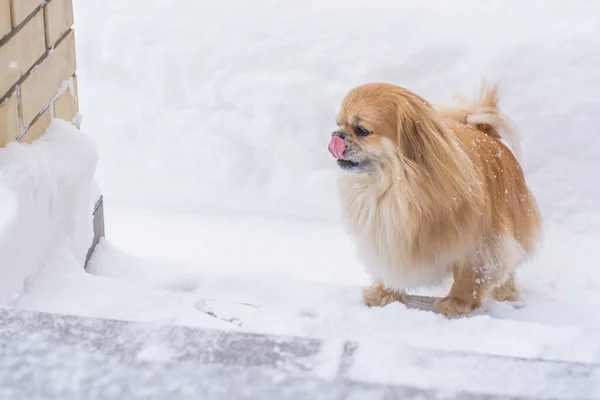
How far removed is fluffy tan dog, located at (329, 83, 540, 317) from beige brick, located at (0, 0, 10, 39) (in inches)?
29.9

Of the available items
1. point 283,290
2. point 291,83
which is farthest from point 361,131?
point 291,83

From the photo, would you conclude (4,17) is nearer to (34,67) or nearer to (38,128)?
(34,67)

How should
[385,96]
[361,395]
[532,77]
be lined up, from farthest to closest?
1. [532,77]
2. [385,96]
3. [361,395]

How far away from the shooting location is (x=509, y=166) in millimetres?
2029

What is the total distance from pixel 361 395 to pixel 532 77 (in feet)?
9.11

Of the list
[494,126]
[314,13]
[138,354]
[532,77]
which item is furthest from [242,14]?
[138,354]

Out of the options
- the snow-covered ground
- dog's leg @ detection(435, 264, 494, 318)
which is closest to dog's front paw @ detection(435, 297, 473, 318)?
dog's leg @ detection(435, 264, 494, 318)

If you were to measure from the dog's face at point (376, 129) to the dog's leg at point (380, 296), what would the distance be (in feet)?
1.39

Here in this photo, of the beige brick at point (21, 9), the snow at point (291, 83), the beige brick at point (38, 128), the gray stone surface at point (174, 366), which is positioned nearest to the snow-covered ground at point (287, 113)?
the snow at point (291, 83)

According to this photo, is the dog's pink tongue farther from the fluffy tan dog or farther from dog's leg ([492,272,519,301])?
dog's leg ([492,272,519,301])

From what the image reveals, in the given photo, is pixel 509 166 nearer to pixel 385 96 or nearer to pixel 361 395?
pixel 385 96

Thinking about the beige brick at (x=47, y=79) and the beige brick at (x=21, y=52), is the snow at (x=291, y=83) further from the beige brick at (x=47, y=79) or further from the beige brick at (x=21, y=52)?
the beige brick at (x=21, y=52)

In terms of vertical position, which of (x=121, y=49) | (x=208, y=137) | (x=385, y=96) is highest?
(x=385, y=96)

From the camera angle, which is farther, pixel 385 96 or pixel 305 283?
pixel 305 283
